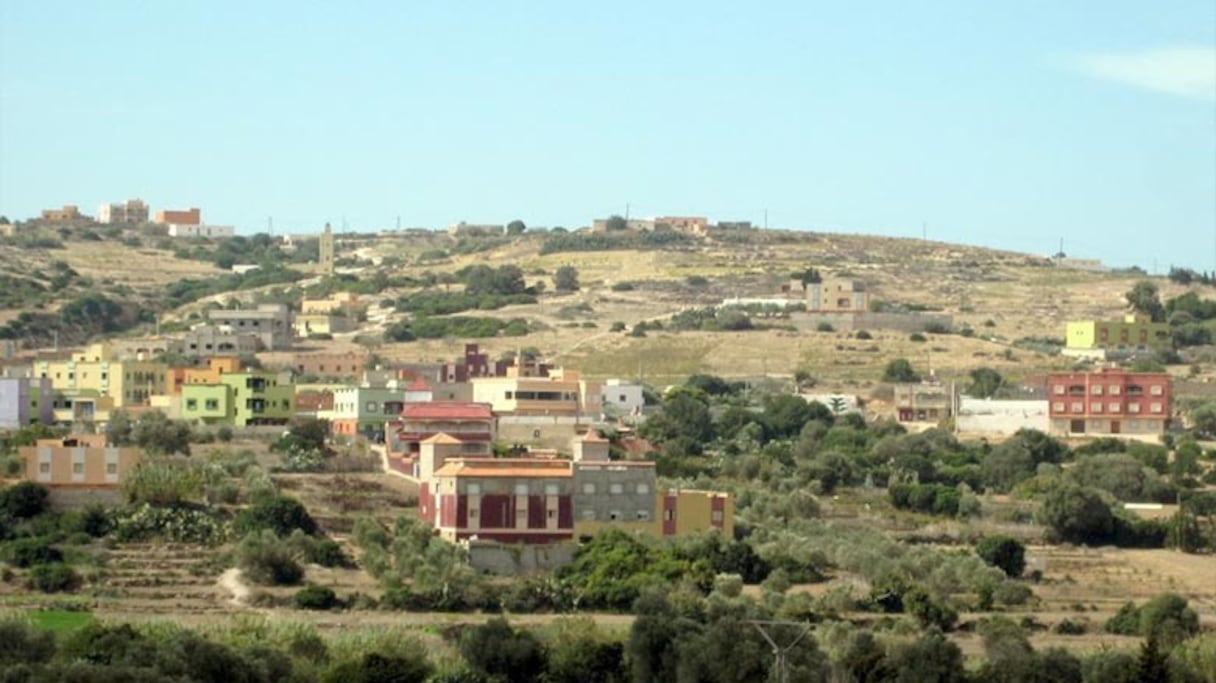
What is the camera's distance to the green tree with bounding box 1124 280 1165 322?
125m

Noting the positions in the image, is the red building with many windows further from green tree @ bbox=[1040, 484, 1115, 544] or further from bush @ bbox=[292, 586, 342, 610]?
bush @ bbox=[292, 586, 342, 610]

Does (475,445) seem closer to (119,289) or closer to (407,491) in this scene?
(407,491)

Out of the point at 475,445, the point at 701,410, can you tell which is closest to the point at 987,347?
the point at 701,410

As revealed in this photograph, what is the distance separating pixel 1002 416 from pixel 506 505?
106 ft

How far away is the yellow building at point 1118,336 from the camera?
116500 millimetres

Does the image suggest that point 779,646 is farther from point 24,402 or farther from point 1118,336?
point 1118,336

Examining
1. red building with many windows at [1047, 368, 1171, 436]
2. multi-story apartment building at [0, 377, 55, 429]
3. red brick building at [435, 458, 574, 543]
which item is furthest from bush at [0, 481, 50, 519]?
red building with many windows at [1047, 368, 1171, 436]

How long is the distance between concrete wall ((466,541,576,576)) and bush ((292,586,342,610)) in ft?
17.3

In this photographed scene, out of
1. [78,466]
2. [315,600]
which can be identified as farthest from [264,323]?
[315,600]

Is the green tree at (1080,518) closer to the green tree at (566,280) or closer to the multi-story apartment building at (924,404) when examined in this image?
the multi-story apartment building at (924,404)

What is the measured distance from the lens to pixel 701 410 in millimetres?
95125

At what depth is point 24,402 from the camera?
90.6 metres

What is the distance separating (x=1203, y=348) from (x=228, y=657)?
246 feet

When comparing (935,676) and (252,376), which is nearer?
(935,676)
